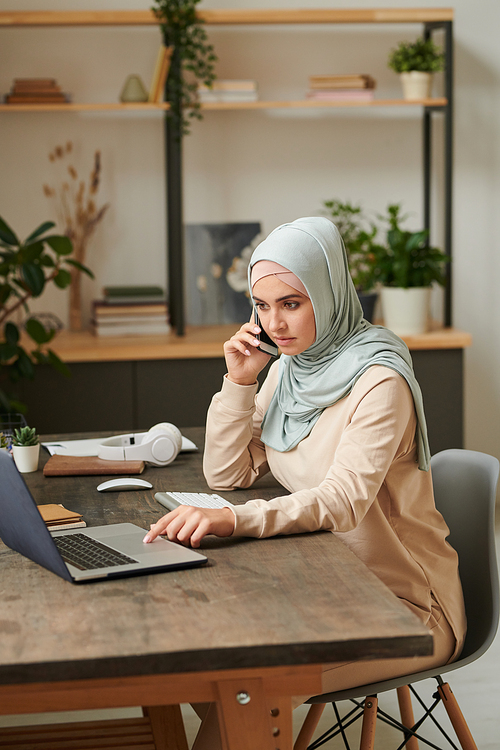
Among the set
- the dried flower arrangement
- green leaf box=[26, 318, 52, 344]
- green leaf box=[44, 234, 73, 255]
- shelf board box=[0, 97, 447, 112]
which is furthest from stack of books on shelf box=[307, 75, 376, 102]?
green leaf box=[26, 318, 52, 344]

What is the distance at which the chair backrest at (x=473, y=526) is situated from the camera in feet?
5.03

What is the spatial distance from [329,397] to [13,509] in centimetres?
62

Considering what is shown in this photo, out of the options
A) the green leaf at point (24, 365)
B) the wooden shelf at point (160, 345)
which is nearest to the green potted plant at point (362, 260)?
the wooden shelf at point (160, 345)

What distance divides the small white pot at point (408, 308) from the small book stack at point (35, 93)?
163 centimetres

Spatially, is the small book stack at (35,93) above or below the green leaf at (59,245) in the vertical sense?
above

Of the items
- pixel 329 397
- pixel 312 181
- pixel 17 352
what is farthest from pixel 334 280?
pixel 312 181

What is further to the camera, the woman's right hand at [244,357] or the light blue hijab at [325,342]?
the woman's right hand at [244,357]

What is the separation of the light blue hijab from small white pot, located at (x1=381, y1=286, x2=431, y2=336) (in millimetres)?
1798

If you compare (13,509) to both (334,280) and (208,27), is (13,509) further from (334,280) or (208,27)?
(208,27)

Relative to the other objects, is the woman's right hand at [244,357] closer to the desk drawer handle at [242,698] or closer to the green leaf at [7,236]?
the desk drawer handle at [242,698]

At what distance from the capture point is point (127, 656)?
0.91 metres

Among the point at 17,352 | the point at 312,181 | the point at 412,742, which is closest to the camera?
the point at 412,742

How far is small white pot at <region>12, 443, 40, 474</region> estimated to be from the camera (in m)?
1.81

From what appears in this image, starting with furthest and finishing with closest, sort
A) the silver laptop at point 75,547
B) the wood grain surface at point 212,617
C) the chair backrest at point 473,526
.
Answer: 1. the chair backrest at point 473,526
2. the silver laptop at point 75,547
3. the wood grain surface at point 212,617
